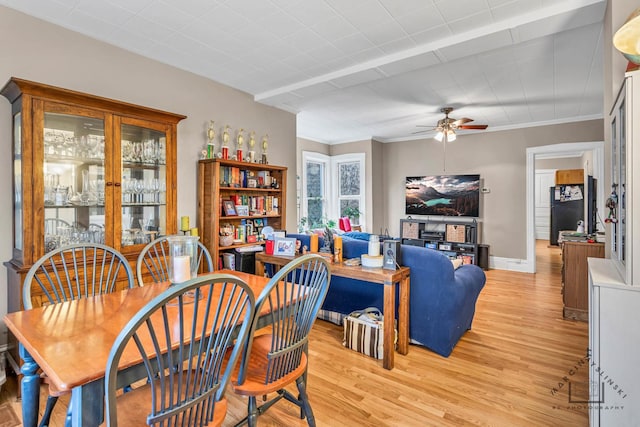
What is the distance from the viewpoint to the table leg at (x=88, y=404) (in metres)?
1.00

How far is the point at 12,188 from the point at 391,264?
288 centimetres

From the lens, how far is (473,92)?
4.08 m

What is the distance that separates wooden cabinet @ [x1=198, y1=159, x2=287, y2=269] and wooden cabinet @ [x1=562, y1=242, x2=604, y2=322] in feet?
10.3

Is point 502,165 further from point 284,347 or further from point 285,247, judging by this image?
point 284,347

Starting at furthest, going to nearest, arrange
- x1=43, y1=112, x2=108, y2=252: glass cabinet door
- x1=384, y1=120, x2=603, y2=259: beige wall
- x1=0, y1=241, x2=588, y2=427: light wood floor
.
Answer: x1=384, y1=120, x2=603, y2=259: beige wall < x1=43, y1=112, x2=108, y2=252: glass cabinet door < x1=0, y1=241, x2=588, y2=427: light wood floor

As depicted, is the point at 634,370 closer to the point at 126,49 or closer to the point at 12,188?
the point at 12,188

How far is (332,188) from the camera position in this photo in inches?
292

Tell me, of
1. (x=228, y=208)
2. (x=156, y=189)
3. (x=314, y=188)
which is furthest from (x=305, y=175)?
(x=156, y=189)

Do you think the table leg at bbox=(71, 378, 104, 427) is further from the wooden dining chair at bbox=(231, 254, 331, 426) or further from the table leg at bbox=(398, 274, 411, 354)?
the table leg at bbox=(398, 274, 411, 354)

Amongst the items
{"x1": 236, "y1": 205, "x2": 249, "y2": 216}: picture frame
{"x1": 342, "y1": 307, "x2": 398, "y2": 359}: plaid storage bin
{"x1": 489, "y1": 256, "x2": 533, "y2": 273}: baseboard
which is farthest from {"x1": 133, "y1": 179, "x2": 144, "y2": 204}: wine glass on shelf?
{"x1": 489, "y1": 256, "x2": 533, "y2": 273}: baseboard

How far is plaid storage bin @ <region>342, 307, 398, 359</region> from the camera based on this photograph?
260 centimetres

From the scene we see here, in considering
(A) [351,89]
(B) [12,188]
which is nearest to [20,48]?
(B) [12,188]

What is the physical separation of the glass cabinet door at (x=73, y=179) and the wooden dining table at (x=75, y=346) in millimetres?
1043

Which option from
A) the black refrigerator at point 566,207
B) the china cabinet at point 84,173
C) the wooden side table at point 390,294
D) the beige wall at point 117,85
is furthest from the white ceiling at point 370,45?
the black refrigerator at point 566,207
